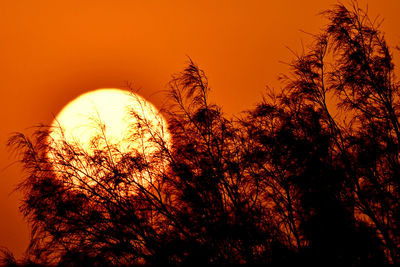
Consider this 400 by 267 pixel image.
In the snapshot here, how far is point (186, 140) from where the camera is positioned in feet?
37.4

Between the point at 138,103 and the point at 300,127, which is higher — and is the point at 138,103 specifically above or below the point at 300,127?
above

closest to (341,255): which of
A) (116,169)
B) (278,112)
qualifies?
(278,112)

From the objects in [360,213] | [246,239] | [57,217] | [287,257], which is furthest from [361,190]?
[57,217]

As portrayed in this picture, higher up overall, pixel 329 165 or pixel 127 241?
pixel 329 165

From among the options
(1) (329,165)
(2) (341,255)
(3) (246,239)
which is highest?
(1) (329,165)

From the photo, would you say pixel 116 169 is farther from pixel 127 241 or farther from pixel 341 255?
pixel 341 255

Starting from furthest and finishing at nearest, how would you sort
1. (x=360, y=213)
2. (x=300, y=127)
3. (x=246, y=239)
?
(x=300, y=127) → (x=360, y=213) → (x=246, y=239)

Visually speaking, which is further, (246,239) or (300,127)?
(300,127)

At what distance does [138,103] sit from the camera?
37.3 ft

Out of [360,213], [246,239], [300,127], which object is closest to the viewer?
[246,239]

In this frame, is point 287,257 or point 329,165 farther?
point 329,165

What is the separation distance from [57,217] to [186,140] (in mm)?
4079

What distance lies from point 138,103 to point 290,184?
499 cm

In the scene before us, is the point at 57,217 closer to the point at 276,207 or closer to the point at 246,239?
the point at 246,239
